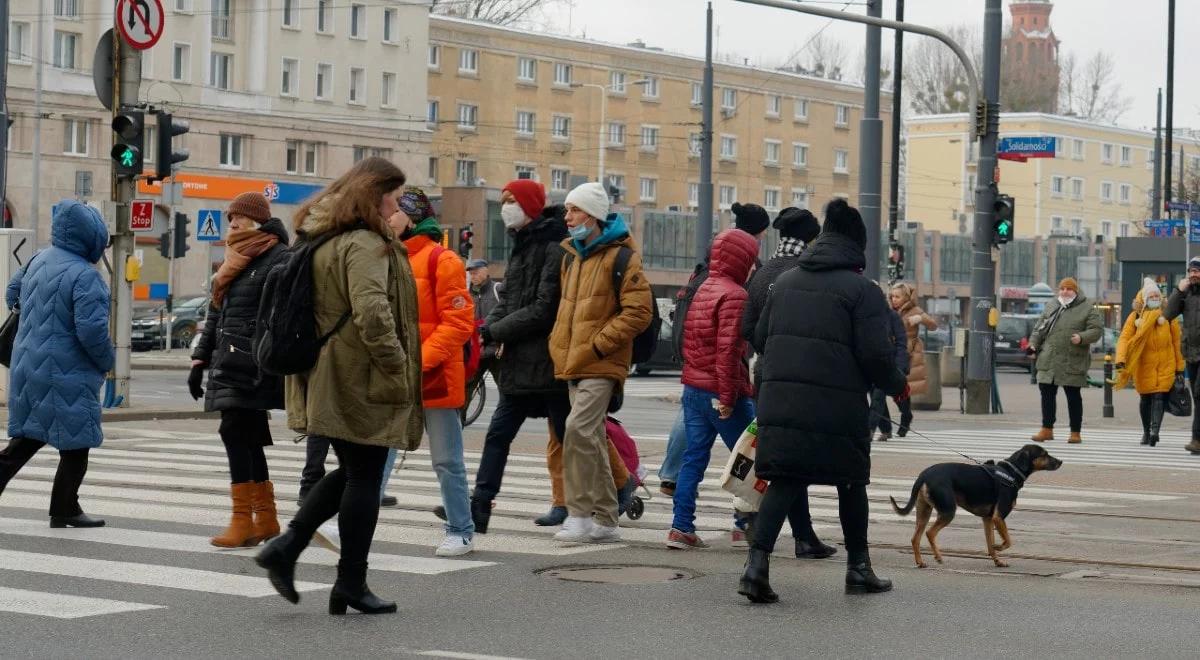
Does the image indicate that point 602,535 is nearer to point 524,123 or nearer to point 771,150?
point 524,123

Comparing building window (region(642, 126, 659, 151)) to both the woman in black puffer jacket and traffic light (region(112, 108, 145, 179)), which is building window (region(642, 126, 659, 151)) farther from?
the woman in black puffer jacket

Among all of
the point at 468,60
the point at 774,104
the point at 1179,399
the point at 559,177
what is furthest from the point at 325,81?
the point at 1179,399

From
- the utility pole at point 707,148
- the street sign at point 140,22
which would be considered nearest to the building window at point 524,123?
the utility pole at point 707,148

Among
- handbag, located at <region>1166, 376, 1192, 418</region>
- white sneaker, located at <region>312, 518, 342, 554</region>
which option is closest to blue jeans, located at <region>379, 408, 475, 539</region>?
white sneaker, located at <region>312, 518, 342, 554</region>

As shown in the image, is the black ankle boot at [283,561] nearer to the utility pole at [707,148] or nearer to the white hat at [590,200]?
the white hat at [590,200]

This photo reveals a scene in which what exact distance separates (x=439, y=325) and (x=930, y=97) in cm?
10992

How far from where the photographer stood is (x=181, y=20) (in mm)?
69312

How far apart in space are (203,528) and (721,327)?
295cm

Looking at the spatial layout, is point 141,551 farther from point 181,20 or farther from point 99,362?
point 181,20

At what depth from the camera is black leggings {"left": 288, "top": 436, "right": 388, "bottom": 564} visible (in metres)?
7.61

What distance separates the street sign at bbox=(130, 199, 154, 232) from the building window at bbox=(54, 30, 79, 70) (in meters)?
46.8

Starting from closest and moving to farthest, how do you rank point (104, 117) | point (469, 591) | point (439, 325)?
point (469, 591)
point (439, 325)
point (104, 117)

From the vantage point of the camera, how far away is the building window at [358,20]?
76.2 metres

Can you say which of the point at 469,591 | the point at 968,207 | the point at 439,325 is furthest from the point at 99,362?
the point at 968,207
